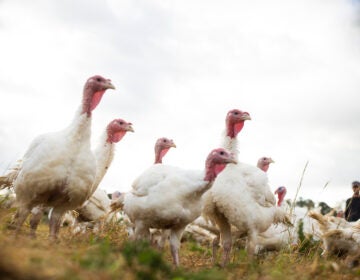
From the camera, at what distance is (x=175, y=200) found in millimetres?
6223

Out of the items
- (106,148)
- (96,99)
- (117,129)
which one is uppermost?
(96,99)

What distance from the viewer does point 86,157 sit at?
6223 mm

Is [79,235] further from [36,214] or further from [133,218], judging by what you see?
[36,214]

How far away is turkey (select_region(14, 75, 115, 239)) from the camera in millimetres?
5973

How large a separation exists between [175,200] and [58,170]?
5.98 ft

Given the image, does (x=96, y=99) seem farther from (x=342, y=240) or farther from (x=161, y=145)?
(x=342, y=240)

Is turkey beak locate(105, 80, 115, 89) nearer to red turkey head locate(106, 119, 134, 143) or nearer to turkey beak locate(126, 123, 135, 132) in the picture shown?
red turkey head locate(106, 119, 134, 143)

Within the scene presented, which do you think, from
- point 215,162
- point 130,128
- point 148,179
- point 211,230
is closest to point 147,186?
point 148,179

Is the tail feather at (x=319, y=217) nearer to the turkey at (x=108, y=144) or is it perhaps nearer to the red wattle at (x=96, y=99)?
the turkey at (x=108, y=144)

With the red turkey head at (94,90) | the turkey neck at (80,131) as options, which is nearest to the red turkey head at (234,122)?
the red turkey head at (94,90)

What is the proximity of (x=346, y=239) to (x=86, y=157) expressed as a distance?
623cm

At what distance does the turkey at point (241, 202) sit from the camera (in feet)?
23.6

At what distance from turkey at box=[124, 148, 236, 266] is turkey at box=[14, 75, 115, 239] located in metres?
0.95

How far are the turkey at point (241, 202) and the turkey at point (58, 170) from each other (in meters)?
2.39
